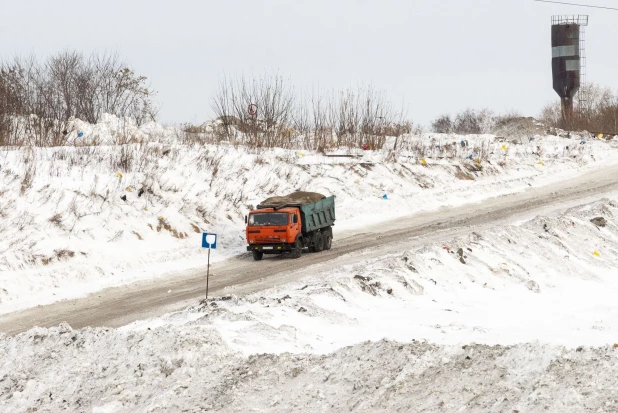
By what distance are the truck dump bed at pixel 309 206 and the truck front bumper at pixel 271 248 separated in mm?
929

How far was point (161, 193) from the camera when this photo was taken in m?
28.9

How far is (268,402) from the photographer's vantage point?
9828 millimetres

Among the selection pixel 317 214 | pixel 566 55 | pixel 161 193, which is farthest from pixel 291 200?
pixel 566 55

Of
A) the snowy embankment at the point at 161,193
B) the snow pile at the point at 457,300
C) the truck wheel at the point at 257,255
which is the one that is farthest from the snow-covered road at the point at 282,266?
the snow pile at the point at 457,300

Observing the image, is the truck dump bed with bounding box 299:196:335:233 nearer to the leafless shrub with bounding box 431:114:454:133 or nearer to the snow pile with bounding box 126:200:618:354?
the snow pile with bounding box 126:200:618:354

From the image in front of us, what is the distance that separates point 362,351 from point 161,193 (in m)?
19.4

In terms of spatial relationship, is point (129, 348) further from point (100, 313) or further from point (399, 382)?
point (100, 313)

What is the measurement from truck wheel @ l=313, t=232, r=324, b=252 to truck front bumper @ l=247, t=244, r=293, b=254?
1.22m

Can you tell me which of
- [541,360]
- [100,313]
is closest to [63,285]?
[100,313]

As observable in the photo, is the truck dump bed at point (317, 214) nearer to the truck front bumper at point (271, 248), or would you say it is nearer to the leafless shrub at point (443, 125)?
the truck front bumper at point (271, 248)

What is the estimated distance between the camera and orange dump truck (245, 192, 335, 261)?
25016mm

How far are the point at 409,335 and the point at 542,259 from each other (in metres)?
9.40

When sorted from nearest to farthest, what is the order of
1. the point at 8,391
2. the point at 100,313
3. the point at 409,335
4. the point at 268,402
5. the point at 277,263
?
the point at 268,402 → the point at 8,391 → the point at 409,335 → the point at 100,313 → the point at 277,263

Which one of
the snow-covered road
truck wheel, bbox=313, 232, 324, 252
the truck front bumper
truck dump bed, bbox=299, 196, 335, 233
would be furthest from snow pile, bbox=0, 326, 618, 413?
truck wheel, bbox=313, 232, 324, 252
